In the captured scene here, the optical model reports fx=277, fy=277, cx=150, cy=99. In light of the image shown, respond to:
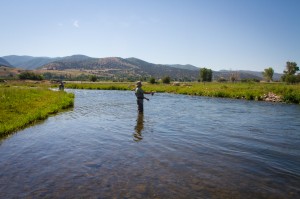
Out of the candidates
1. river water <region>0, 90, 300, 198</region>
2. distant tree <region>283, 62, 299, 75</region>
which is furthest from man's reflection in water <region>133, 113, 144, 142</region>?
distant tree <region>283, 62, 299, 75</region>

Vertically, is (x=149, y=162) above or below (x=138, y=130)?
above

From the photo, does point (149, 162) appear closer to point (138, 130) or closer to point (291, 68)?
point (138, 130)

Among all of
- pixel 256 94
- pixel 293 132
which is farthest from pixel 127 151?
pixel 256 94

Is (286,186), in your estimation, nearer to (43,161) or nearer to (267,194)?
(267,194)

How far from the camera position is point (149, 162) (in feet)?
33.4

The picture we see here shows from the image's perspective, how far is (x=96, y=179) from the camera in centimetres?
847

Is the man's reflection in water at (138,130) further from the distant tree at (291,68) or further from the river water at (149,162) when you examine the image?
the distant tree at (291,68)

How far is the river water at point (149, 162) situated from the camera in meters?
7.71

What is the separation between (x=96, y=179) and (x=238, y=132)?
10204 mm

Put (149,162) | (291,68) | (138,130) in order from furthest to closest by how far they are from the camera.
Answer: (291,68) < (138,130) < (149,162)

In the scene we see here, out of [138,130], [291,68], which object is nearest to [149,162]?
[138,130]

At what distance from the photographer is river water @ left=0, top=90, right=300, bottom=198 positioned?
304 inches

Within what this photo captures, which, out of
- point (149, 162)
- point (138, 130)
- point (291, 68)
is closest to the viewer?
point (149, 162)

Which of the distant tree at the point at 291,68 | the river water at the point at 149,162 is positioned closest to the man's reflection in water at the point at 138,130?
the river water at the point at 149,162
